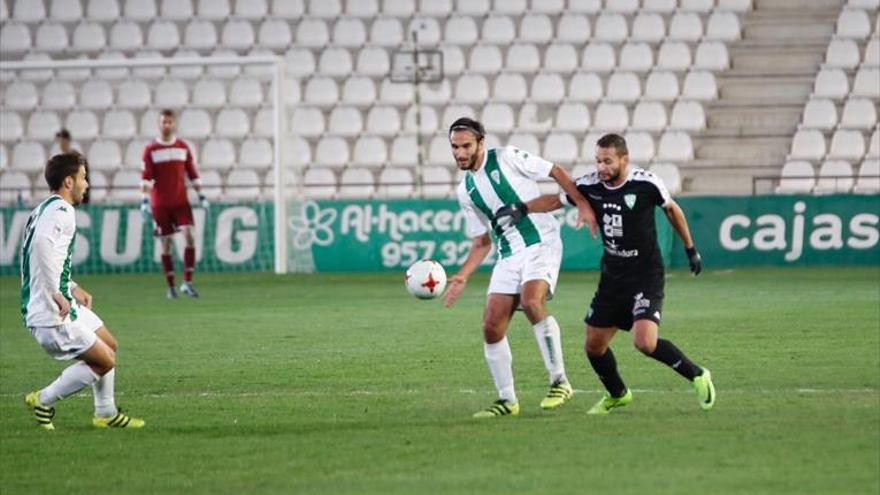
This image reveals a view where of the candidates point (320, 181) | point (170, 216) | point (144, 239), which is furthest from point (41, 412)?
point (320, 181)

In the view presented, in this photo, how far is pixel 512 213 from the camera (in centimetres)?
989

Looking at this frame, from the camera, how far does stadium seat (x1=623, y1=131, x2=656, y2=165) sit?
27.3 metres

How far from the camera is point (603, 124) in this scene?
28.2 m

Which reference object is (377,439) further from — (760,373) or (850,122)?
(850,122)

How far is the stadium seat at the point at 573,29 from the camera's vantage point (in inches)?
1151

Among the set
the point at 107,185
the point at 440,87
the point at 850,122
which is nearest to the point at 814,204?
the point at 850,122

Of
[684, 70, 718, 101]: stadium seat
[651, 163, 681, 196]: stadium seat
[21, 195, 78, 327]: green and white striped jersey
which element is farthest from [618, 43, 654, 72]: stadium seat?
[21, 195, 78, 327]: green and white striped jersey

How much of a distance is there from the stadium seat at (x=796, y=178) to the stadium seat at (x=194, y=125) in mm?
10187

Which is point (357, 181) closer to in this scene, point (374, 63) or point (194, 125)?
point (374, 63)

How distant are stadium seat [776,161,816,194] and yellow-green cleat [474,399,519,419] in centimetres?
1662

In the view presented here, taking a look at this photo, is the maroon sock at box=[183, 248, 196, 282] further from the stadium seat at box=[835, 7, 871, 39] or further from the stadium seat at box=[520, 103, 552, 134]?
the stadium seat at box=[835, 7, 871, 39]

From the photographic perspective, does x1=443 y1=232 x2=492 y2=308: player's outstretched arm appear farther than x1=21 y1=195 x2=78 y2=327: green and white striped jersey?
Yes

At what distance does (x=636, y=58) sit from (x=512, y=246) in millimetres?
19342

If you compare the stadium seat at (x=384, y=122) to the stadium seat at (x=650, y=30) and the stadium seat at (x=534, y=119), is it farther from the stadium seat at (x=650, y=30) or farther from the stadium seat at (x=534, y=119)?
the stadium seat at (x=650, y=30)
